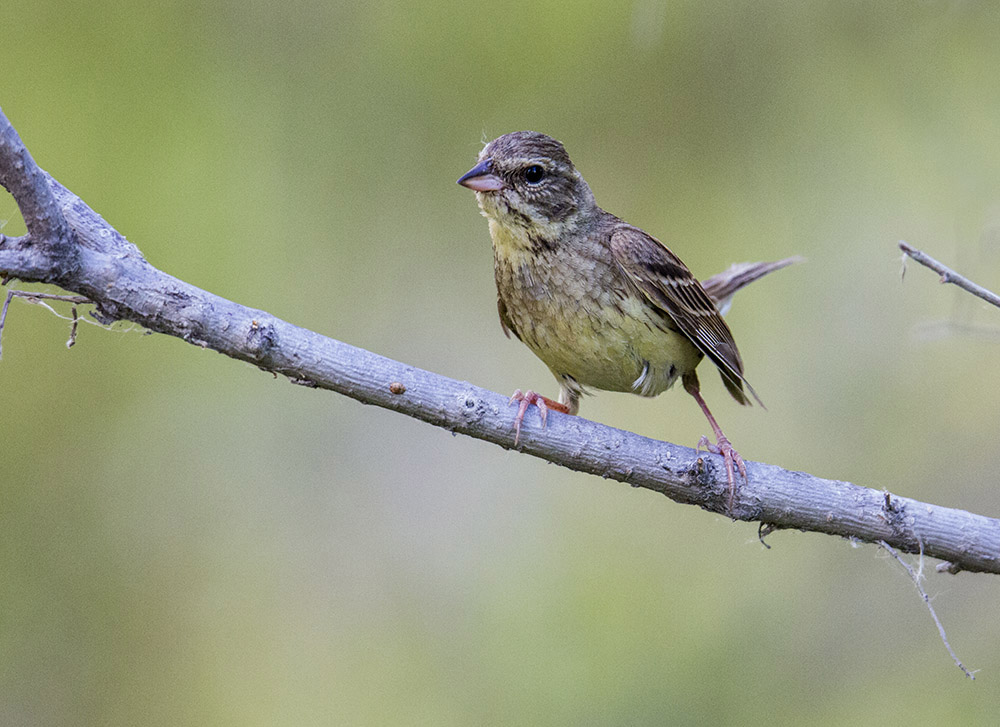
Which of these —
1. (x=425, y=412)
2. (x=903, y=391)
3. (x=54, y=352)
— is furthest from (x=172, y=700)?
(x=903, y=391)

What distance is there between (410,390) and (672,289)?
1688mm

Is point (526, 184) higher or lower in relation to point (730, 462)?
higher

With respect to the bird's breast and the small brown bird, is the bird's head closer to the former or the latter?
the small brown bird

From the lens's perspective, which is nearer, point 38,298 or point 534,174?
point 38,298

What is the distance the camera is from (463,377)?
630 centimetres

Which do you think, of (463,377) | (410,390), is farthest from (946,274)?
(463,377)

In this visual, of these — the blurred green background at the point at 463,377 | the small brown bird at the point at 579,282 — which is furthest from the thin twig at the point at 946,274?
the blurred green background at the point at 463,377

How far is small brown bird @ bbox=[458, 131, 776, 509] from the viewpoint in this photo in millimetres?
4141

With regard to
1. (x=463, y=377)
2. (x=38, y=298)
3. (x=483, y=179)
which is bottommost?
(x=38, y=298)

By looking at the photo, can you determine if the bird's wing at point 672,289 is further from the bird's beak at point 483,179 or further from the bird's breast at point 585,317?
the bird's beak at point 483,179

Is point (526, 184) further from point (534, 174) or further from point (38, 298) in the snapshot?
point (38, 298)

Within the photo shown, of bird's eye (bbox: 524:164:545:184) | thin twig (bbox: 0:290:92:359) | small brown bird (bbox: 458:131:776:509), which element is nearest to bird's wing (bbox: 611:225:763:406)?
small brown bird (bbox: 458:131:776:509)

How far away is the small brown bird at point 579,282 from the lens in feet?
13.6

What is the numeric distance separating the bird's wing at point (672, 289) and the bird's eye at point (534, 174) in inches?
16.0
